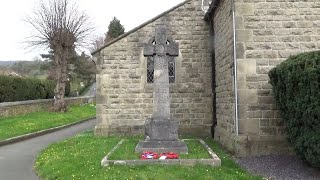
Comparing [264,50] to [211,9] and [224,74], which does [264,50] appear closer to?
[224,74]

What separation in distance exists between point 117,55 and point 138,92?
5.94 ft

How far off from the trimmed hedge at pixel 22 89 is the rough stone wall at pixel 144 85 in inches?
535

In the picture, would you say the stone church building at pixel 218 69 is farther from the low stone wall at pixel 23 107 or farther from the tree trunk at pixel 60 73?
the tree trunk at pixel 60 73

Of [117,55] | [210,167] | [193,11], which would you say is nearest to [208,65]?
[193,11]

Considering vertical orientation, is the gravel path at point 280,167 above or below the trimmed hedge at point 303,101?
below

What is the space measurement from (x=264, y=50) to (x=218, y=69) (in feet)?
11.1

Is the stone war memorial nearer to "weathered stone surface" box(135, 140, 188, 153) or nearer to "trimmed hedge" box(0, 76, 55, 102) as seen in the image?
"weathered stone surface" box(135, 140, 188, 153)

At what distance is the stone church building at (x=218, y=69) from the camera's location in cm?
1042

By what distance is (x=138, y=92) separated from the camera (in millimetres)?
15188

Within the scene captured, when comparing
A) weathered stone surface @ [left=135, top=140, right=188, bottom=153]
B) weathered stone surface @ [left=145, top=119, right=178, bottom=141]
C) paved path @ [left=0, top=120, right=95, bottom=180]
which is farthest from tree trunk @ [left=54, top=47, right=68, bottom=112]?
weathered stone surface @ [left=135, top=140, right=188, bottom=153]

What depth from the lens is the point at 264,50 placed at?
10.5 metres

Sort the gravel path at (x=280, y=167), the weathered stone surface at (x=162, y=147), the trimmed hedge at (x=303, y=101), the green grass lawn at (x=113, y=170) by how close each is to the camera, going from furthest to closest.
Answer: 1. the weathered stone surface at (x=162, y=147)
2. the gravel path at (x=280, y=167)
3. the green grass lawn at (x=113, y=170)
4. the trimmed hedge at (x=303, y=101)

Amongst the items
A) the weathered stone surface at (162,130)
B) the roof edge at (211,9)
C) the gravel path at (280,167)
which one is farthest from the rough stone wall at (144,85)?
the gravel path at (280,167)

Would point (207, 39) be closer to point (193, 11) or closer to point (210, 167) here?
point (193, 11)
